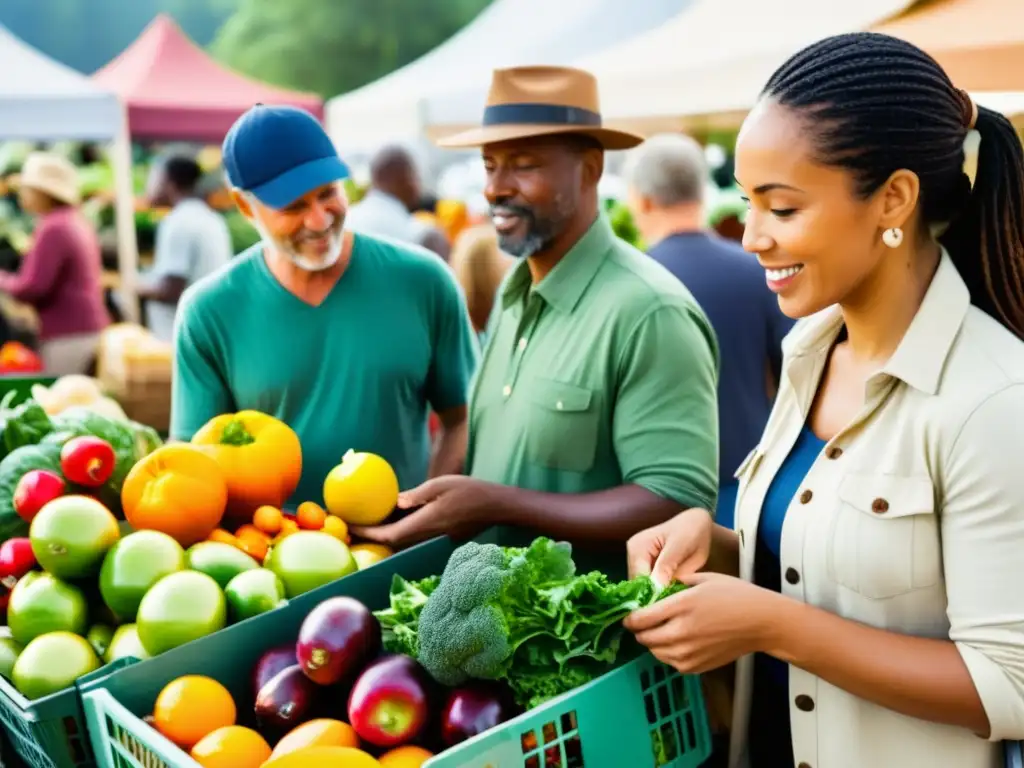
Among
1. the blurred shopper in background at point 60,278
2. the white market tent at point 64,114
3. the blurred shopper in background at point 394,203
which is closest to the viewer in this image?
the blurred shopper in background at point 394,203

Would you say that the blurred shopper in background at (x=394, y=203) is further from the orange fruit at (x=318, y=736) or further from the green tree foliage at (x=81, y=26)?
the green tree foliage at (x=81, y=26)

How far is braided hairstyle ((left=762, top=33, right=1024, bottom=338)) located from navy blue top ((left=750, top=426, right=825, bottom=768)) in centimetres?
35

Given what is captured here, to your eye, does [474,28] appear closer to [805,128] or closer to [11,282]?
[11,282]

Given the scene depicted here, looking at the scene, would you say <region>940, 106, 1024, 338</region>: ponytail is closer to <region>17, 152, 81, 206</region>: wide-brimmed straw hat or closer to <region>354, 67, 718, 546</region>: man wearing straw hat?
<region>354, 67, 718, 546</region>: man wearing straw hat

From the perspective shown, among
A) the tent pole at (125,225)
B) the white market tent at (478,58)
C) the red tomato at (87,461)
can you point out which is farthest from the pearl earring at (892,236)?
the tent pole at (125,225)

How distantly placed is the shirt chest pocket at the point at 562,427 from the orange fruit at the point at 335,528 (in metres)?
0.48

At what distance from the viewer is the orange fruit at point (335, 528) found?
6.70 feet

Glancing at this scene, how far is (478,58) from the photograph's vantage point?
797 cm

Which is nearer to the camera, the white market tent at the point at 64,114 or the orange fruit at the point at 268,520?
the orange fruit at the point at 268,520

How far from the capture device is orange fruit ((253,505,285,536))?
6.79 ft

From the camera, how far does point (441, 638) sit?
143 centimetres

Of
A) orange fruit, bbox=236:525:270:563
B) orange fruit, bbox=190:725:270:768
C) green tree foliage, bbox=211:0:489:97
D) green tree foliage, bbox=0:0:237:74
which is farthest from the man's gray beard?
green tree foliage, bbox=0:0:237:74

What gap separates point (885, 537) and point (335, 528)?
3.67ft

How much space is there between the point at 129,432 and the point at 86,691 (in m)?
1.01
